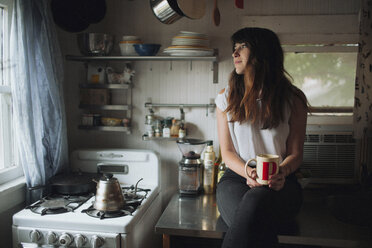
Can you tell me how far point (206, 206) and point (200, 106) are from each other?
627mm

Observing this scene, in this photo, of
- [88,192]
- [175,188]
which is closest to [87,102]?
[88,192]

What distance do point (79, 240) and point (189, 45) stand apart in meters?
1.12

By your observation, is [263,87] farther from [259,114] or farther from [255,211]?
[255,211]

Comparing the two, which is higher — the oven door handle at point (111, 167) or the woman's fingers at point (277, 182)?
the woman's fingers at point (277, 182)

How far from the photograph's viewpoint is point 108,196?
1539 mm

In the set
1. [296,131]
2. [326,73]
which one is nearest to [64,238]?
[296,131]

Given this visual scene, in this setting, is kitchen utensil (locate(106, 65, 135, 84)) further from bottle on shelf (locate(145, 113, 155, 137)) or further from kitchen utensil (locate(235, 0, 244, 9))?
kitchen utensil (locate(235, 0, 244, 9))

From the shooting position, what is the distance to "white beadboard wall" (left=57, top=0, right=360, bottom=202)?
2.04m

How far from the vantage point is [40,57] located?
1767mm

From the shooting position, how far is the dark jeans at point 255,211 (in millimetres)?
1291

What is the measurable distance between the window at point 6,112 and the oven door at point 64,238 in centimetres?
37

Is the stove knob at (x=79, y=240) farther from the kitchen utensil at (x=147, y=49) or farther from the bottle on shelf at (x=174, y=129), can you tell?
the kitchen utensil at (x=147, y=49)

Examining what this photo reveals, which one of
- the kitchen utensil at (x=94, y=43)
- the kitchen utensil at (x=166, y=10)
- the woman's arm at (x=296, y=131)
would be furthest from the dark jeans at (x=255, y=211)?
the kitchen utensil at (x=94, y=43)

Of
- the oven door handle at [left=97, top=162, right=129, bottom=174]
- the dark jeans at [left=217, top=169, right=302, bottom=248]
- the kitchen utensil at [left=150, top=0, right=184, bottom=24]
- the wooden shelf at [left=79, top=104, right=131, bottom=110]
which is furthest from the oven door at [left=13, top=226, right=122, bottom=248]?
the kitchen utensil at [left=150, top=0, right=184, bottom=24]
